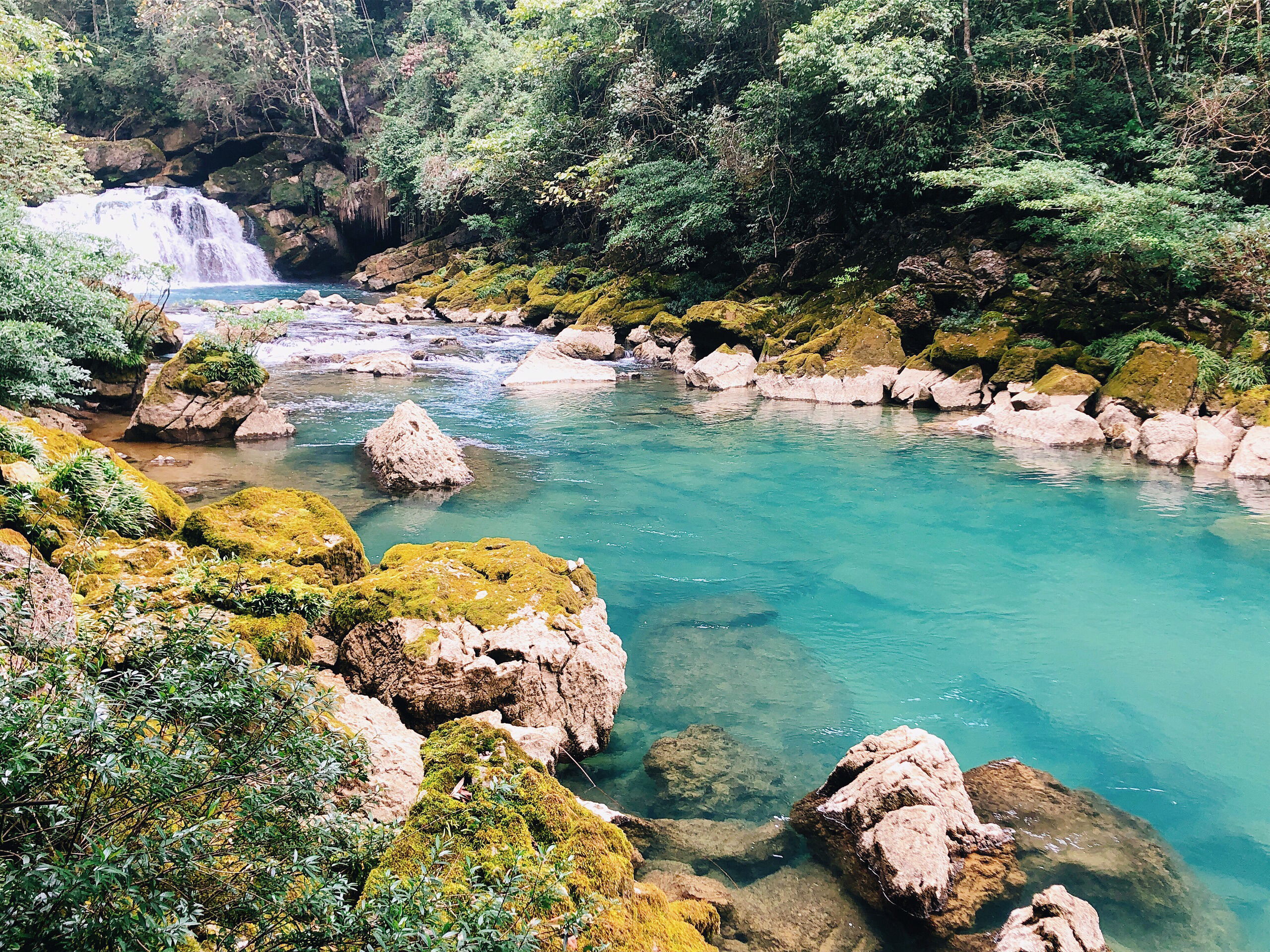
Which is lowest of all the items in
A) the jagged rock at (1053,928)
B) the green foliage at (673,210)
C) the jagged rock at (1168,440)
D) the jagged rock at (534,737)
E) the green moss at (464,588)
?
the jagged rock at (534,737)

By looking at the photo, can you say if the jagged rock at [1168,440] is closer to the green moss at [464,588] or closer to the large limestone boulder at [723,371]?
the large limestone boulder at [723,371]

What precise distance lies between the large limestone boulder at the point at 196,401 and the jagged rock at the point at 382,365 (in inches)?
226

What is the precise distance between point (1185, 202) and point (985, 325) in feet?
13.0

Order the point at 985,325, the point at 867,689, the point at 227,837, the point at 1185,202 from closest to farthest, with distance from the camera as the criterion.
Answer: the point at 227,837 → the point at 867,689 → the point at 1185,202 → the point at 985,325

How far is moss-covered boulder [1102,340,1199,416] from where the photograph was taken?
12.3 m

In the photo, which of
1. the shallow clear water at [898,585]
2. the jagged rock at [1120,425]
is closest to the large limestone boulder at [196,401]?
the shallow clear water at [898,585]

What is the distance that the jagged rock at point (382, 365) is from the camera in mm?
17500

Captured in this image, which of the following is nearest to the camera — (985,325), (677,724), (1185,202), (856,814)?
(856,814)

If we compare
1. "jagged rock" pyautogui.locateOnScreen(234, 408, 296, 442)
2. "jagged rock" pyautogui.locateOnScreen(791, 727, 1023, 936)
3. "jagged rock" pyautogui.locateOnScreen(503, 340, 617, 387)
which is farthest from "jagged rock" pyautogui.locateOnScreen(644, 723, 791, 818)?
"jagged rock" pyautogui.locateOnScreen(503, 340, 617, 387)

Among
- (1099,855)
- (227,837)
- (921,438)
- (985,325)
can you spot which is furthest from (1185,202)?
(227,837)

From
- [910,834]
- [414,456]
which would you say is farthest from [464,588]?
[414,456]

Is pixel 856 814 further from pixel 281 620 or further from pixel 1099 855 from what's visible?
pixel 281 620

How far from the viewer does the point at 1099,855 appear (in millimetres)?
4164

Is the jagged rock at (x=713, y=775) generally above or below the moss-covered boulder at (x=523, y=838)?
below
